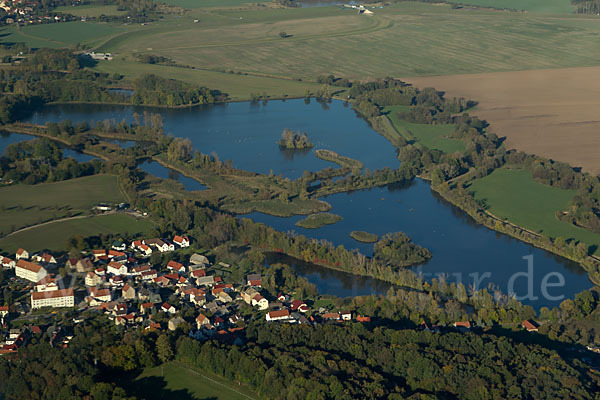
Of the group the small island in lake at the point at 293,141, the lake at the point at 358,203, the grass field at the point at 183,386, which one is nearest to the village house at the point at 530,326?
the lake at the point at 358,203

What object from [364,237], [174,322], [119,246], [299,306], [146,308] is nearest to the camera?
[174,322]

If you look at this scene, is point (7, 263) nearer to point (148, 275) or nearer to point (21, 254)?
point (21, 254)

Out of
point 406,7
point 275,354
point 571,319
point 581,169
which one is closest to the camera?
point 275,354

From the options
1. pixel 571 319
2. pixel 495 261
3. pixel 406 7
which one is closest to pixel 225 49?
pixel 406 7

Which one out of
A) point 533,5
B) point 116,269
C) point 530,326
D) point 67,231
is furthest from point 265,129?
point 533,5

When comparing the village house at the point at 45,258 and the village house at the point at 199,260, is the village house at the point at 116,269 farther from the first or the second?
A: the village house at the point at 199,260

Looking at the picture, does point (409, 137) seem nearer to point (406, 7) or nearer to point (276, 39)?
point (276, 39)

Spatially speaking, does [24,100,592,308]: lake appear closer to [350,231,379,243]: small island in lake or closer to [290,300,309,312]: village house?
[350,231,379,243]: small island in lake
